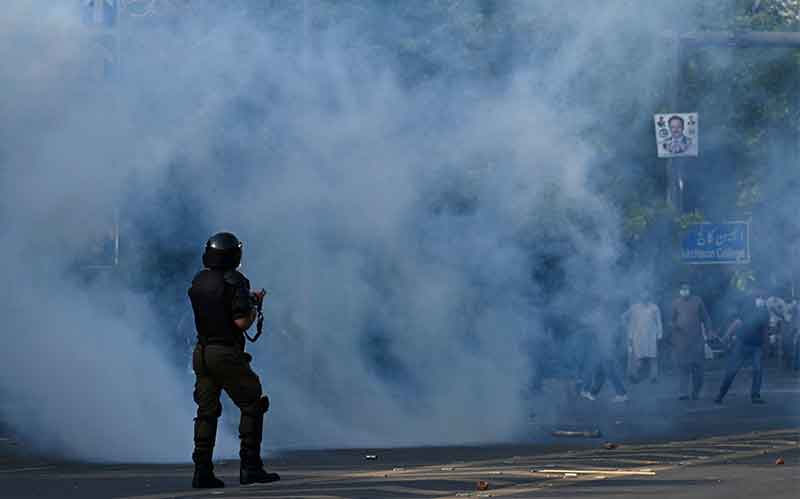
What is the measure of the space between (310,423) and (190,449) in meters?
2.18

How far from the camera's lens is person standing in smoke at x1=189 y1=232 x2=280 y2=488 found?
11953 millimetres

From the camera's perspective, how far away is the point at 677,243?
25766 mm

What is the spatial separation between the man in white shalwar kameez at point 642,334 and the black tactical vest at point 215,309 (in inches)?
489

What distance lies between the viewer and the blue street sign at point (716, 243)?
25.2 meters

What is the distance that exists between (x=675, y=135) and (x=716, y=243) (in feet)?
10.1

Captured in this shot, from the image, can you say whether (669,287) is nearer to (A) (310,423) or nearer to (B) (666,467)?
(A) (310,423)

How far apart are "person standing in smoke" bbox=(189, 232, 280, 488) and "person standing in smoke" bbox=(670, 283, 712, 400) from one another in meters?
13.0

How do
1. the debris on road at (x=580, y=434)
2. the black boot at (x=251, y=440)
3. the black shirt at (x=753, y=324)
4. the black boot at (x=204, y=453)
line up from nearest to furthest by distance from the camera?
the black boot at (x=204, y=453), the black boot at (x=251, y=440), the debris on road at (x=580, y=434), the black shirt at (x=753, y=324)

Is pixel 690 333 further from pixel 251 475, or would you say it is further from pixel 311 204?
pixel 251 475

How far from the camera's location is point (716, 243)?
2534cm

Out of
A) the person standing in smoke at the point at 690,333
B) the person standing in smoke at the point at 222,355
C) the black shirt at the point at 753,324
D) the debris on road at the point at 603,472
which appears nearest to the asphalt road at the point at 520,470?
the debris on road at the point at 603,472

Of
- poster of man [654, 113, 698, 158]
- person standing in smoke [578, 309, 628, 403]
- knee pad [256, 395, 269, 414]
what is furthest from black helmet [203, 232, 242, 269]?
poster of man [654, 113, 698, 158]

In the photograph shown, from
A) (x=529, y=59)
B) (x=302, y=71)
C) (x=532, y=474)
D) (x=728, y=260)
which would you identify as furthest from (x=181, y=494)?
(x=728, y=260)

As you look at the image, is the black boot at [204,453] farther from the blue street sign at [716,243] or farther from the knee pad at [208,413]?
the blue street sign at [716,243]
